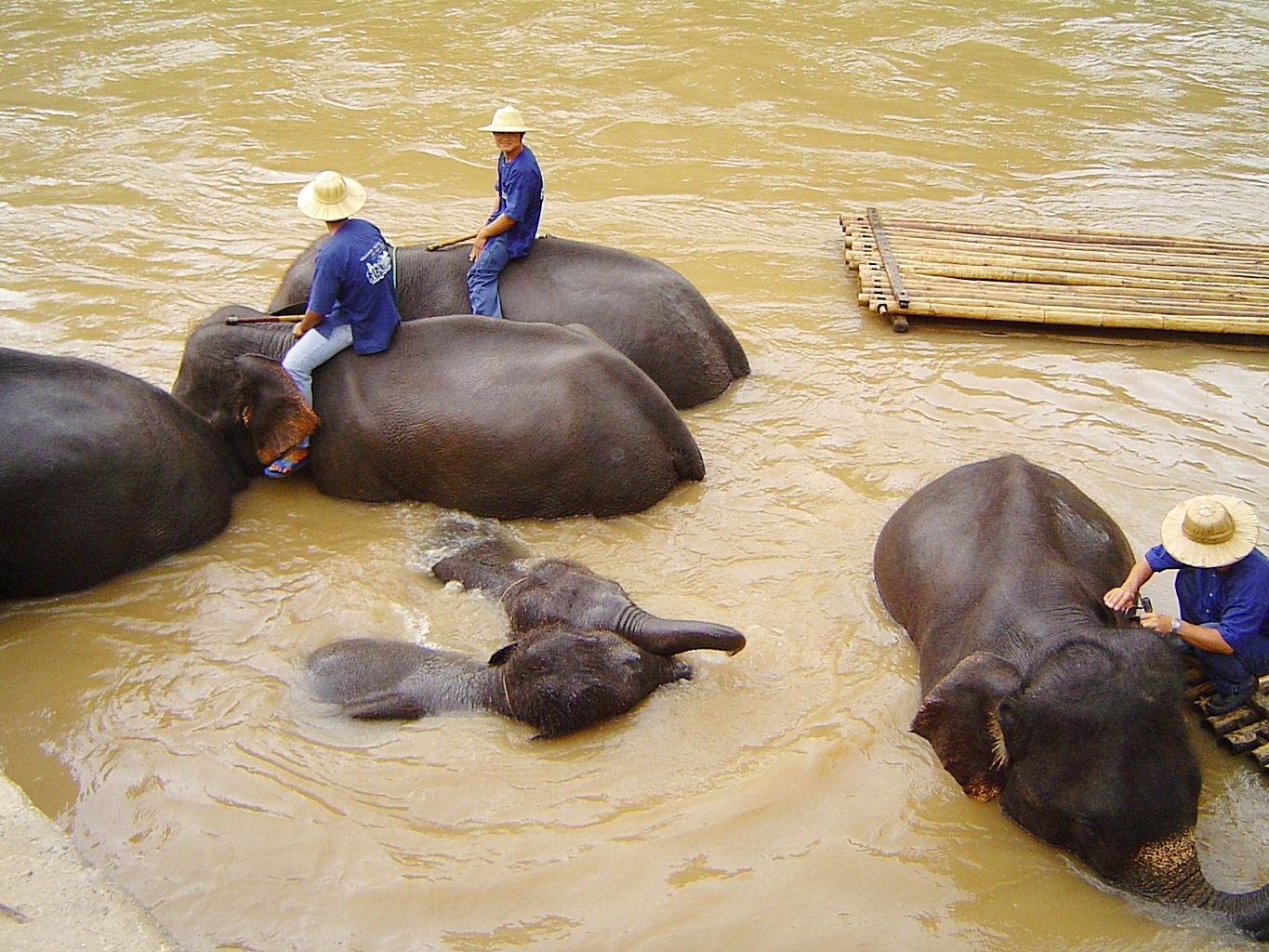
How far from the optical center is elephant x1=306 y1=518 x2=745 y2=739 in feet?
13.4

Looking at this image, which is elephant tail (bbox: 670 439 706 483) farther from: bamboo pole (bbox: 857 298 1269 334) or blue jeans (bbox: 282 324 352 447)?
bamboo pole (bbox: 857 298 1269 334)

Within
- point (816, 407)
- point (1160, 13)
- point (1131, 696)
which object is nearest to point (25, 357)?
point (816, 407)

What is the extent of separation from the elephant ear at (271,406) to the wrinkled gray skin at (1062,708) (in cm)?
305

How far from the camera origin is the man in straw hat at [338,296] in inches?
215

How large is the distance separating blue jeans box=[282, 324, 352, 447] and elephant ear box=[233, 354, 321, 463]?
62 millimetres

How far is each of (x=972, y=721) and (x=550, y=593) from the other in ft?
5.78

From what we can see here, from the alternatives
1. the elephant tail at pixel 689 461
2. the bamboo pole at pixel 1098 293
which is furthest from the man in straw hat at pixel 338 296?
the bamboo pole at pixel 1098 293

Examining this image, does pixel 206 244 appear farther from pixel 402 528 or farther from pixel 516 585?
pixel 516 585

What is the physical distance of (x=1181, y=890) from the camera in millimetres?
3389

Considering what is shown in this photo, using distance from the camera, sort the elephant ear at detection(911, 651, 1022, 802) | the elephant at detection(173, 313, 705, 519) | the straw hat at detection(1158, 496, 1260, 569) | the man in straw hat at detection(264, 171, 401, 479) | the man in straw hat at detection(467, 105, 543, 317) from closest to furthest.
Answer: the elephant ear at detection(911, 651, 1022, 802), the straw hat at detection(1158, 496, 1260, 569), the elephant at detection(173, 313, 705, 519), the man in straw hat at detection(264, 171, 401, 479), the man in straw hat at detection(467, 105, 543, 317)

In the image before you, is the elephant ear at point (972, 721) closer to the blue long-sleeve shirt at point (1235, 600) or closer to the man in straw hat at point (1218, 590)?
the man in straw hat at point (1218, 590)

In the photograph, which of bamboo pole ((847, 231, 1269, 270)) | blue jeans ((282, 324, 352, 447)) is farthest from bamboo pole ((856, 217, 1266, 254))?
blue jeans ((282, 324, 352, 447))

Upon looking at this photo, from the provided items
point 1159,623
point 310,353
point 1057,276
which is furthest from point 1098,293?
point 310,353

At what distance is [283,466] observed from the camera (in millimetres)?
5625
